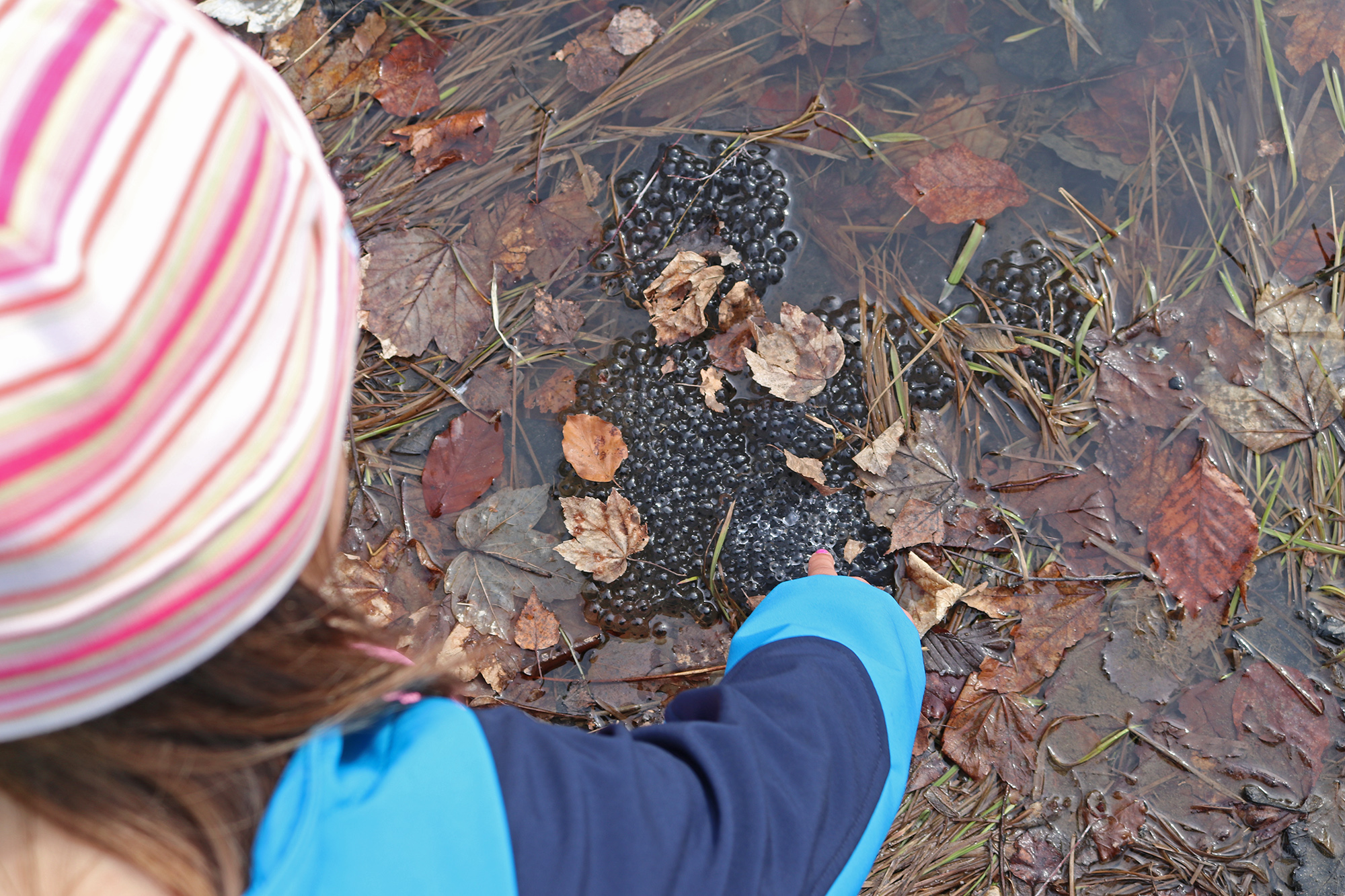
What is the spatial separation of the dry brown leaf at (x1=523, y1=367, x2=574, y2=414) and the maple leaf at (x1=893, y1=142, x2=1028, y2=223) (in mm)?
1052

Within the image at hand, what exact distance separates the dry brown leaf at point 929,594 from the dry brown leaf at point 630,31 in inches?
62.6

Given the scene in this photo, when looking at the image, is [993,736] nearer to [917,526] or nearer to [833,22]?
[917,526]

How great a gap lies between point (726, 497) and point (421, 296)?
989 millimetres

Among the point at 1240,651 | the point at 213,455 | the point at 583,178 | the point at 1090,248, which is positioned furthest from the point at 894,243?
the point at 213,455

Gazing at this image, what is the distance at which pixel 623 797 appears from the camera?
1.06 metres

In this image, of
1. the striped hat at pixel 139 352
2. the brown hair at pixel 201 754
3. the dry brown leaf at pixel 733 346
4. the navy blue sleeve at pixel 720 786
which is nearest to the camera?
the striped hat at pixel 139 352

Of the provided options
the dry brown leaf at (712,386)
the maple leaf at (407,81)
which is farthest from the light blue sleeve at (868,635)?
the maple leaf at (407,81)

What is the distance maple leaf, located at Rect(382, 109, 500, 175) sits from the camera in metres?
2.12

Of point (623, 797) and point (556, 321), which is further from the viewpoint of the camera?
point (556, 321)

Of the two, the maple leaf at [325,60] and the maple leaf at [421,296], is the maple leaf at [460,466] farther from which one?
the maple leaf at [325,60]

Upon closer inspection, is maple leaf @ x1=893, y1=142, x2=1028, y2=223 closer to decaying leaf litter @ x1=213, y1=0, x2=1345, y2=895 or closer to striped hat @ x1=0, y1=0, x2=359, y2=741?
decaying leaf litter @ x1=213, y1=0, x2=1345, y2=895

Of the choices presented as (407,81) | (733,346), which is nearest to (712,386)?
(733,346)

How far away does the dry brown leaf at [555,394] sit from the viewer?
2.06 m

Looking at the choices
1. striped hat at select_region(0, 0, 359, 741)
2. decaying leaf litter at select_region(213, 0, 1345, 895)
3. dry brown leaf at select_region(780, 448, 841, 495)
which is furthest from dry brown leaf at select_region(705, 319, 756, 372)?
striped hat at select_region(0, 0, 359, 741)
